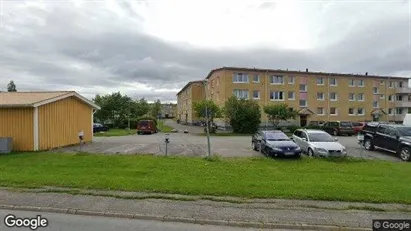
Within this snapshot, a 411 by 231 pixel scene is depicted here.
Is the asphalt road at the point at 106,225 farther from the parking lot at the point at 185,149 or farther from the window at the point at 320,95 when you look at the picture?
the window at the point at 320,95

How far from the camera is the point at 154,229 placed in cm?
557

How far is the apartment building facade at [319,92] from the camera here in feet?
144

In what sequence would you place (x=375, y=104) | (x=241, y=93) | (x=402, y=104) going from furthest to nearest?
1. (x=402, y=104)
2. (x=375, y=104)
3. (x=241, y=93)

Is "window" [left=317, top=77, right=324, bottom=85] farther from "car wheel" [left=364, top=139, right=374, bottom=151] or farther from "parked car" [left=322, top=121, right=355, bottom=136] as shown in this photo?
"car wheel" [left=364, top=139, right=374, bottom=151]

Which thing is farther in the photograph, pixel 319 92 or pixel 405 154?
pixel 319 92

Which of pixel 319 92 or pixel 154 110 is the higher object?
pixel 319 92

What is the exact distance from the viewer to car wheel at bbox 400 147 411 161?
49.0ft

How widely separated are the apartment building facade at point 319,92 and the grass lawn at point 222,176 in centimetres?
2994

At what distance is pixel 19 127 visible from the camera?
15.9 meters

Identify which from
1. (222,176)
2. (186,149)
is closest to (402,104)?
(186,149)

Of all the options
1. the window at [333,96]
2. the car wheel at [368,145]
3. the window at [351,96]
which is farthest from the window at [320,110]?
the car wheel at [368,145]

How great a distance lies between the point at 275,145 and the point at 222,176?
5.79m

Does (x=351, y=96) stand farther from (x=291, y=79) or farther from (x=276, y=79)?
(x=276, y=79)

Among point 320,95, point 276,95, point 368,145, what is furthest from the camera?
point 320,95
